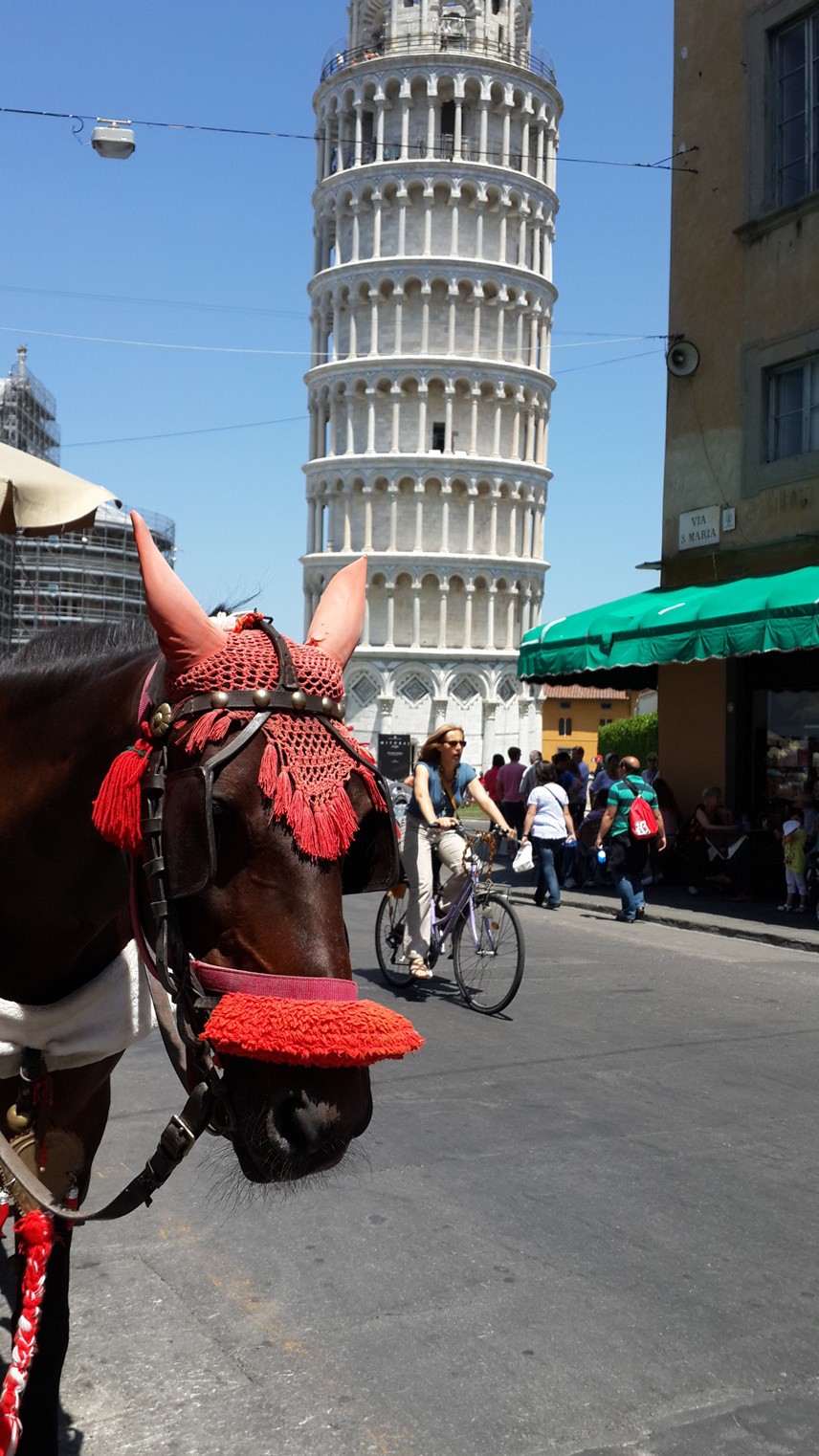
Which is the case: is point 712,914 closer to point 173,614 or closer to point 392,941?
point 392,941

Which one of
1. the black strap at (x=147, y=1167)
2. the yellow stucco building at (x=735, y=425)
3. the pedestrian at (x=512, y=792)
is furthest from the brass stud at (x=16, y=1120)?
the pedestrian at (x=512, y=792)

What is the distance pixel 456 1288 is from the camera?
425 centimetres

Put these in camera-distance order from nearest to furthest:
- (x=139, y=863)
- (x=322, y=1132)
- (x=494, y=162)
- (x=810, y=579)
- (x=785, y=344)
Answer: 1. (x=322, y=1132)
2. (x=139, y=863)
3. (x=810, y=579)
4. (x=785, y=344)
5. (x=494, y=162)

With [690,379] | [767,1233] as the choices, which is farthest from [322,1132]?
[690,379]

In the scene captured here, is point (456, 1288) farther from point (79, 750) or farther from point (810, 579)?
point (810, 579)

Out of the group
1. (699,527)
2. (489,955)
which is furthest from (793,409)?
(489,955)

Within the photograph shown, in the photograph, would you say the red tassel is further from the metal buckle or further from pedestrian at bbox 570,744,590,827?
pedestrian at bbox 570,744,590,827

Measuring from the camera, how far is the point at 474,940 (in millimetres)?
9672

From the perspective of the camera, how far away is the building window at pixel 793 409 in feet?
55.3

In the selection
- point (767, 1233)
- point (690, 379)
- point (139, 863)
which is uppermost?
point (690, 379)

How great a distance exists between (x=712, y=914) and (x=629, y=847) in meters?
1.44

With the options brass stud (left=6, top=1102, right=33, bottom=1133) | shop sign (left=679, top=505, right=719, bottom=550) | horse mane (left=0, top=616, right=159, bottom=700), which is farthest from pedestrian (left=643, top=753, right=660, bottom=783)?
brass stud (left=6, top=1102, right=33, bottom=1133)

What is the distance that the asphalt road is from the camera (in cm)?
341

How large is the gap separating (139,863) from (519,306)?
7284 cm
